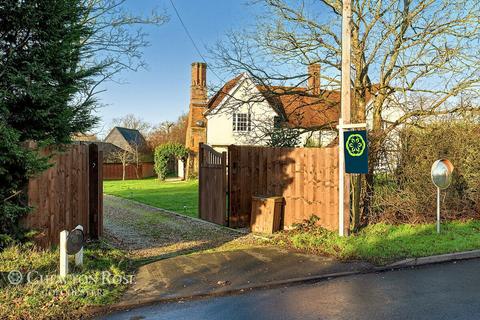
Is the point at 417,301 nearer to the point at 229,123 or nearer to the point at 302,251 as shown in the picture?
the point at 302,251

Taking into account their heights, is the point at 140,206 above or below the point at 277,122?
below

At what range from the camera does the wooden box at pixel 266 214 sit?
10.4 m

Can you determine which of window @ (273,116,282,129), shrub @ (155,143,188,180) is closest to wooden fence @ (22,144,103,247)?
window @ (273,116,282,129)

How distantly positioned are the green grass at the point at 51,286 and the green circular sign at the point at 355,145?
17.0ft

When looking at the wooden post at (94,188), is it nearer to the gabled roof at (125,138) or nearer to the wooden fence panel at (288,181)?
the wooden fence panel at (288,181)

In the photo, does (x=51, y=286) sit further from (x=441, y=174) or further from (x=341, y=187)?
(x=441, y=174)

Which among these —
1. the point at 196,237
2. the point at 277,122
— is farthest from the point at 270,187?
the point at 277,122

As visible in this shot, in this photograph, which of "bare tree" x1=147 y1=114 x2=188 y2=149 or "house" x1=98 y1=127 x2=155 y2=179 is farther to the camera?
"bare tree" x1=147 y1=114 x2=188 y2=149

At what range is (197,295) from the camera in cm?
569

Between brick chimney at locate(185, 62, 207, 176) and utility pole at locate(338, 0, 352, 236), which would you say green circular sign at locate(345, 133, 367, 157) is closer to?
utility pole at locate(338, 0, 352, 236)

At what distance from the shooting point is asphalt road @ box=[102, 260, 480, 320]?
4.93 metres

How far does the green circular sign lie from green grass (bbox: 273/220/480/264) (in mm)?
1838

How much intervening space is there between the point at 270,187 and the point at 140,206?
7.57 meters

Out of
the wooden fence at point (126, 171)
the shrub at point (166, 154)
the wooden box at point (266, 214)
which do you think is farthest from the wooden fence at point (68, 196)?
the wooden fence at point (126, 171)
